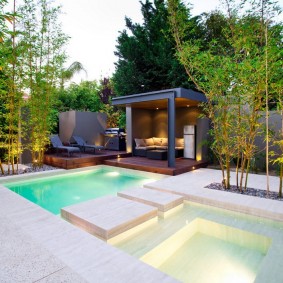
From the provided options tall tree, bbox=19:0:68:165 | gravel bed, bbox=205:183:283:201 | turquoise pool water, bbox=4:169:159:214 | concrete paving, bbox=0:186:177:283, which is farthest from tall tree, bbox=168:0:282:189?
tall tree, bbox=19:0:68:165

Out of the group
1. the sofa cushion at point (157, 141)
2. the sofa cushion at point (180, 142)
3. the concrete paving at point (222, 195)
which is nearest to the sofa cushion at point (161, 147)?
the sofa cushion at point (157, 141)

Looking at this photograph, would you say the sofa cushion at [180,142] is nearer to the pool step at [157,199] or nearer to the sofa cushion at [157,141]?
the sofa cushion at [157,141]

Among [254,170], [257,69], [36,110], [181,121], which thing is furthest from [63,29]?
[254,170]

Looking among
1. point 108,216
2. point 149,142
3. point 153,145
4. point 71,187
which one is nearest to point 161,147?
point 153,145

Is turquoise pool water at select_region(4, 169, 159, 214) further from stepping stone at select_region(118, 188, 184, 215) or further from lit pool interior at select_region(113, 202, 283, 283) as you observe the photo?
lit pool interior at select_region(113, 202, 283, 283)

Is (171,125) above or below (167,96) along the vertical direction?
below

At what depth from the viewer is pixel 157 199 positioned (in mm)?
4375

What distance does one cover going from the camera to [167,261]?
9.30 feet

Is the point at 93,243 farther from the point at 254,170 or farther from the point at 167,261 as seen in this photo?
the point at 254,170

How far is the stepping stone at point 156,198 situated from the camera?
412 centimetres

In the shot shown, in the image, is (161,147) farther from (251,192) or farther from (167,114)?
(251,192)

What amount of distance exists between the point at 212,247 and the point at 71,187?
4.45 metres

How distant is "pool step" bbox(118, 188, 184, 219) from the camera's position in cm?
409

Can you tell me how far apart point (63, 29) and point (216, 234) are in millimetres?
8278
